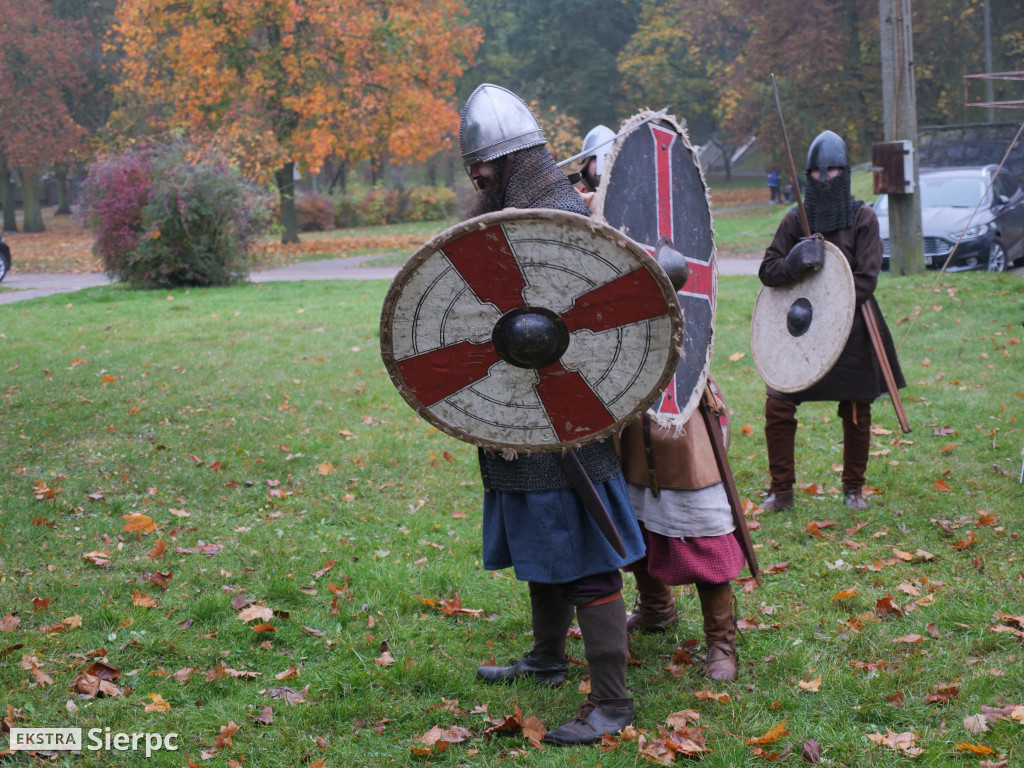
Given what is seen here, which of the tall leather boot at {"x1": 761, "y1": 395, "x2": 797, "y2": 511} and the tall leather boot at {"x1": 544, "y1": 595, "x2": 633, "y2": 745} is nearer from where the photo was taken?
the tall leather boot at {"x1": 544, "y1": 595, "x2": 633, "y2": 745}

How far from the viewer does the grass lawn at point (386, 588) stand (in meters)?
3.09

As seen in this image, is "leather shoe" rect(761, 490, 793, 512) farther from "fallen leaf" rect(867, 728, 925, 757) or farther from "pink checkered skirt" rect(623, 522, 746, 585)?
"fallen leaf" rect(867, 728, 925, 757)

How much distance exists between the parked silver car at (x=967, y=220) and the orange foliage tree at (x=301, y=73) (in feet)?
38.0

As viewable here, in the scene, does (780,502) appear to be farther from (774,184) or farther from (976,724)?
(774,184)

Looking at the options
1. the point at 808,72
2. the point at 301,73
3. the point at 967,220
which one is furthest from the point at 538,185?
the point at 808,72

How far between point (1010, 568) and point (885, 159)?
26.3 ft

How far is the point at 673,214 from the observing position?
3207 millimetres

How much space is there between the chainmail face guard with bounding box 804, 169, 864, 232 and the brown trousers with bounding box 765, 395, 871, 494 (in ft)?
3.04

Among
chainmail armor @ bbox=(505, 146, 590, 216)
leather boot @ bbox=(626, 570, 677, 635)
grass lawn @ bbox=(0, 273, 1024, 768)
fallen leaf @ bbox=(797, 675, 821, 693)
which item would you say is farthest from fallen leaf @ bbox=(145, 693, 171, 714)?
fallen leaf @ bbox=(797, 675, 821, 693)

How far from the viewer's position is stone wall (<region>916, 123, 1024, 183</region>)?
681 inches

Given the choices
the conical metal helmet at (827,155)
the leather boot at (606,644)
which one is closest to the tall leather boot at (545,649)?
the leather boot at (606,644)

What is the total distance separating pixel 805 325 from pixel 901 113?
7.79m

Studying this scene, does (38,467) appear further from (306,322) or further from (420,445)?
(306,322)

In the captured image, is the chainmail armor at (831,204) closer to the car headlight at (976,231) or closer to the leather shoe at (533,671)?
the leather shoe at (533,671)
